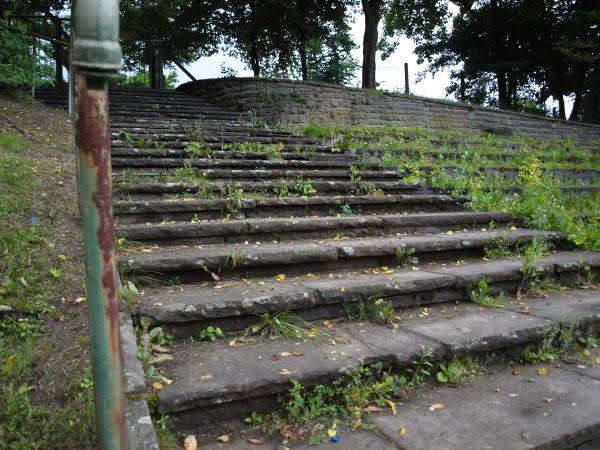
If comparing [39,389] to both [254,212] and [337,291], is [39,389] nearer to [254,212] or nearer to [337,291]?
[337,291]

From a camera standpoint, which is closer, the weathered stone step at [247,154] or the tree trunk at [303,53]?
the weathered stone step at [247,154]

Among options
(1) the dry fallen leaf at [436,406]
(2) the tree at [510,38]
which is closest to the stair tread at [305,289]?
(1) the dry fallen leaf at [436,406]

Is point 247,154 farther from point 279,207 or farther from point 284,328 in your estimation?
point 284,328

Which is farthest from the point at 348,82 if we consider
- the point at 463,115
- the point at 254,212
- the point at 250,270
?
the point at 250,270

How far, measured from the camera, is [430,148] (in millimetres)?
7578

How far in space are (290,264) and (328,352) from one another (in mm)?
971

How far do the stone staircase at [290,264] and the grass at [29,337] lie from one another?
307mm

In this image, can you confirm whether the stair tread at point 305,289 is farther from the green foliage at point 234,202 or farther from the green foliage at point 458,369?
the green foliage at point 234,202

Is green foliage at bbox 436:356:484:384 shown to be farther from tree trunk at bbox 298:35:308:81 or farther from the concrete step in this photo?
tree trunk at bbox 298:35:308:81

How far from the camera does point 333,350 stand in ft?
7.40

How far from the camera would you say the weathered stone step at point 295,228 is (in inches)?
131

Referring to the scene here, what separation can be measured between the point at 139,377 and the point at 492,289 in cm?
232

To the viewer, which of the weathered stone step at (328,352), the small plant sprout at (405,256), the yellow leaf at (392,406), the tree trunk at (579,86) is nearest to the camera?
the weathered stone step at (328,352)

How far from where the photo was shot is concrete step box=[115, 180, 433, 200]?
13.5 ft
